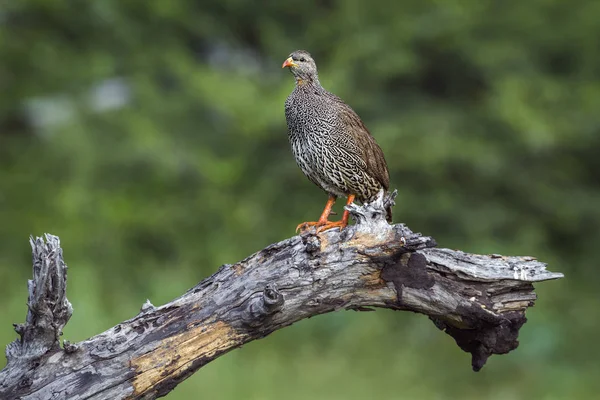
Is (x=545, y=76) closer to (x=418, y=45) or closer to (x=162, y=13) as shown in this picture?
(x=418, y=45)

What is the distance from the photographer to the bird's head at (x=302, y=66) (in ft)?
18.8

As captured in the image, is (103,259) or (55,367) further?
(103,259)

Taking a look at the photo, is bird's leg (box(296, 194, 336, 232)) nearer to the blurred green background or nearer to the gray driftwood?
the gray driftwood

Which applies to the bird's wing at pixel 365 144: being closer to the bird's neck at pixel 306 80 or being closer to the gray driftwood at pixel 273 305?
the bird's neck at pixel 306 80

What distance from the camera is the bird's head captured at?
225 inches

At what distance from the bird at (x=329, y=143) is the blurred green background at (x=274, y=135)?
4.94 metres

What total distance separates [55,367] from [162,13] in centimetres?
793

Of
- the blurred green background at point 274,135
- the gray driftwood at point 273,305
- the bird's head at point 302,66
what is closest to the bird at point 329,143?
the bird's head at point 302,66

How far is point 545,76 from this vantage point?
11.7 metres

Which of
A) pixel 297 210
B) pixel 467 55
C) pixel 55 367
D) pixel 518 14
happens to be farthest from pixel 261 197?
pixel 55 367

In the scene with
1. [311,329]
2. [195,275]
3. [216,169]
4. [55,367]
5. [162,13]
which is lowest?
[55,367]

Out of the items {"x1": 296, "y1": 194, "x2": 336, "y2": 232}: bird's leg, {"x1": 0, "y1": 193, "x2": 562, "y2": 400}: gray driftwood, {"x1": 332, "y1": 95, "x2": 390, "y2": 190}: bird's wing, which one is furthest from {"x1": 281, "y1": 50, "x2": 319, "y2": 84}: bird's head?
{"x1": 0, "y1": 193, "x2": 562, "y2": 400}: gray driftwood

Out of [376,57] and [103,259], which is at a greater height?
[376,57]

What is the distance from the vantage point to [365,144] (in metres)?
5.66
